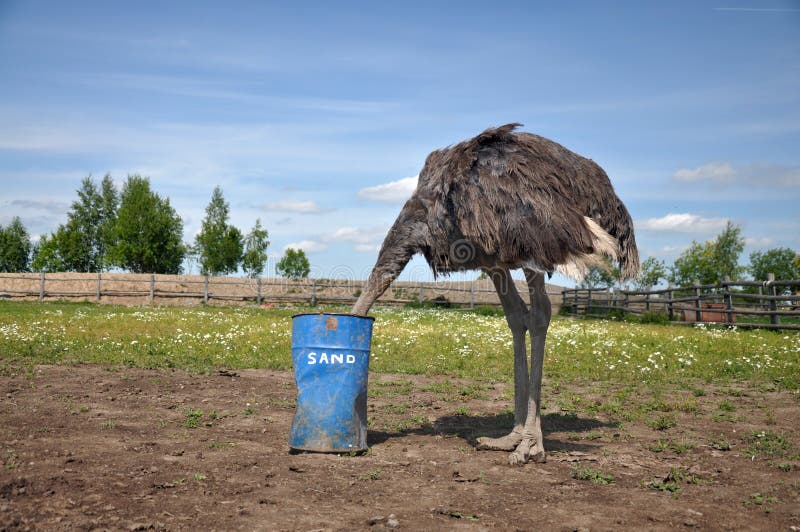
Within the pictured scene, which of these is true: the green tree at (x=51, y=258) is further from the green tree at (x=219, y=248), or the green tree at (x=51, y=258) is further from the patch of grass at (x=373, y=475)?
the patch of grass at (x=373, y=475)

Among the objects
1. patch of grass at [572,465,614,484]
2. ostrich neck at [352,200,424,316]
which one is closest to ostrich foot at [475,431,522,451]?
patch of grass at [572,465,614,484]

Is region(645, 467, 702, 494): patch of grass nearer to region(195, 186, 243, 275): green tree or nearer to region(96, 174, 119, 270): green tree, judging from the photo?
region(195, 186, 243, 275): green tree

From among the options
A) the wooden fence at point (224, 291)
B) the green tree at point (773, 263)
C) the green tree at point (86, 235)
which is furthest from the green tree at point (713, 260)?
the green tree at point (86, 235)

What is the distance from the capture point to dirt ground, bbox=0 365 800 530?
4.99 metres

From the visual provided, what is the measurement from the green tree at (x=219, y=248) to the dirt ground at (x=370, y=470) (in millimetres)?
48167

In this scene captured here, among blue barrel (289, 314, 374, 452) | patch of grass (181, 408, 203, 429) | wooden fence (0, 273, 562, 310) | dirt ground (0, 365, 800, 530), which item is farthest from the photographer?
wooden fence (0, 273, 562, 310)

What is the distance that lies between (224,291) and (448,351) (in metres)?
27.4

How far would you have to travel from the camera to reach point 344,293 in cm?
3869

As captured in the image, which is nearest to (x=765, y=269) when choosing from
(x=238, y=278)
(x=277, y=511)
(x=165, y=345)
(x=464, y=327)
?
(x=238, y=278)

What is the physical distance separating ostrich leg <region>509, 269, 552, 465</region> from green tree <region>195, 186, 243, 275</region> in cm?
5130

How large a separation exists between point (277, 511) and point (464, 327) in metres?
14.8

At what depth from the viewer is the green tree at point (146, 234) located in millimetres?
56406

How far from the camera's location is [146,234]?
188 ft

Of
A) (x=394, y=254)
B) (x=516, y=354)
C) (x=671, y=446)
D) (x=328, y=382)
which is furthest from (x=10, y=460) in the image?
(x=671, y=446)
